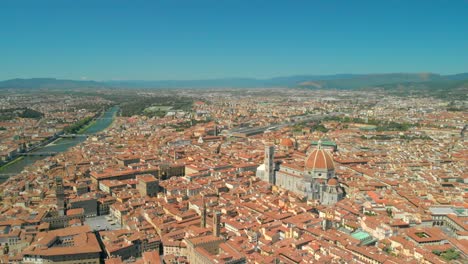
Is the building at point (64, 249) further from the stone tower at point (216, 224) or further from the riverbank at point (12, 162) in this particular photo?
the riverbank at point (12, 162)

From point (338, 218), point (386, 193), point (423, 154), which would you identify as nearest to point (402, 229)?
point (338, 218)

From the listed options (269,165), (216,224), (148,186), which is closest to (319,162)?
(269,165)

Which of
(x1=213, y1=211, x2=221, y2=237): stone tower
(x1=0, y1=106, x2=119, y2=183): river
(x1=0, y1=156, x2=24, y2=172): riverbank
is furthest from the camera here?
(x1=0, y1=156, x2=24, y2=172): riverbank

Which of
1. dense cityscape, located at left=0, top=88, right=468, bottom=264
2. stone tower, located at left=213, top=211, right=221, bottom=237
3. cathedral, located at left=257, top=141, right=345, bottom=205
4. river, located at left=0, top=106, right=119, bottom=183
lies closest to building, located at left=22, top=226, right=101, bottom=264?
dense cityscape, located at left=0, top=88, right=468, bottom=264

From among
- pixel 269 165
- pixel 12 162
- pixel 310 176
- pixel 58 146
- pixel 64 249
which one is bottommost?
pixel 58 146

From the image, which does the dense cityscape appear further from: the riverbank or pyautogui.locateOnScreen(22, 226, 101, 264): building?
the riverbank

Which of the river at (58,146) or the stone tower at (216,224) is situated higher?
the stone tower at (216,224)

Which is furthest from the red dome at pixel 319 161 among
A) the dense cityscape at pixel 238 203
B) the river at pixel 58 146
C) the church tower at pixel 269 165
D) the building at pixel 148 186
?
the river at pixel 58 146

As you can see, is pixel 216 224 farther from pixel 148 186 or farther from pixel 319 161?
pixel 319 161
